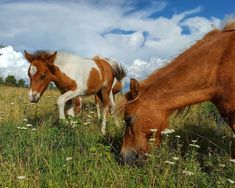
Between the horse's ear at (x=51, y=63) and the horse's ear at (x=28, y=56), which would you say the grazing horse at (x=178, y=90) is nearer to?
the horse's ear at (x=51, y=63)

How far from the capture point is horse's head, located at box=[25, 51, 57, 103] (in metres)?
9.17

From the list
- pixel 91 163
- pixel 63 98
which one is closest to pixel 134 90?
pixel 91 163

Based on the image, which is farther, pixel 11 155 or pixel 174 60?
pixel 174 60

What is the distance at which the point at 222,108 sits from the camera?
5688 mm

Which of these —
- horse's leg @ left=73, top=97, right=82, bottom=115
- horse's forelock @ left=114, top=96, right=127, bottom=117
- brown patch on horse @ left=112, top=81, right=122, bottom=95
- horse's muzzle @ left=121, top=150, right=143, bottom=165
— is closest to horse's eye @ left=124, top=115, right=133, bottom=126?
horse's forelock @ left=114, top=96, right=127, bottom=117

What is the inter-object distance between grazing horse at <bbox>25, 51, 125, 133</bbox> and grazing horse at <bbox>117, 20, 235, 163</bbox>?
283 cm

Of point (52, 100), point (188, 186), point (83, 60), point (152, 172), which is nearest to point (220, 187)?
point (188, 186)

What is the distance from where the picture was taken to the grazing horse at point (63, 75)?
9227mm

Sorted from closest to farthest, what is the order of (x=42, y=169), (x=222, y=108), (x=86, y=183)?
(x=86, y=183)
(x=42, y=169)
(x=222, y=108)

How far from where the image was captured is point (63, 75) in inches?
376

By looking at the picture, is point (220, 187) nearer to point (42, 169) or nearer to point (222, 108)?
point (222, 108)

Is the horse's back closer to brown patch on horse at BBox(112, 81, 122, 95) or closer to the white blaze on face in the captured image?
the white blaze on face

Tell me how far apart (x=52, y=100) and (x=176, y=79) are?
7699 mm

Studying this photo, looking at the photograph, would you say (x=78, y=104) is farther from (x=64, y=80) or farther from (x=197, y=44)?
(x=197, y=44)
